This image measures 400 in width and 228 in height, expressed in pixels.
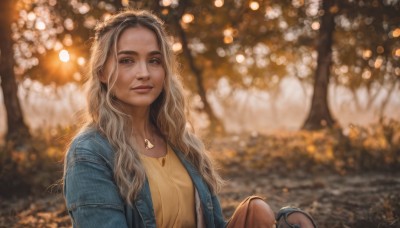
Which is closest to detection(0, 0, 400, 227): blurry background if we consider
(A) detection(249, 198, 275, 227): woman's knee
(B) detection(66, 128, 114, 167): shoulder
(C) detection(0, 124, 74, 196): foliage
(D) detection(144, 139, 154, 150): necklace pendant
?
(C) detection(0, 124, 74, 196): foliage

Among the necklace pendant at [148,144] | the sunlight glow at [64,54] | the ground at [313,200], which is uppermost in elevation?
the sunlight glow at [64,54]

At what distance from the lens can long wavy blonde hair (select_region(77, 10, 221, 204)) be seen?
7.54ft

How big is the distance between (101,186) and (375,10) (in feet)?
26.9

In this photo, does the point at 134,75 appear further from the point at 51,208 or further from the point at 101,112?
the point at 51,208

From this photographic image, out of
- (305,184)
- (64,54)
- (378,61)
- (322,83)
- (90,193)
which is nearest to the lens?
(90,193)

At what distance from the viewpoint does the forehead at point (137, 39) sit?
2.58 meters

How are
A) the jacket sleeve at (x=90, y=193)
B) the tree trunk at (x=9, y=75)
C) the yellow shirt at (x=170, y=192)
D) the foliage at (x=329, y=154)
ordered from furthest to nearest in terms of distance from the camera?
the tree trunk at (x=9, y=75)
the foliage at (x=329, y=154)
the yellow shirt at (x=170, y=192)
the jacket sleeve at (x=90, y=193)

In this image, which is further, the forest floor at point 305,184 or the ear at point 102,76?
the forest floor at point 305,184

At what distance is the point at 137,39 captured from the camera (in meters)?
2.61

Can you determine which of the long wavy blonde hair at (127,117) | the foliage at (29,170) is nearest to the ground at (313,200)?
the foliage at (29,170)

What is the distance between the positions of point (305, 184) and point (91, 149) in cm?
489

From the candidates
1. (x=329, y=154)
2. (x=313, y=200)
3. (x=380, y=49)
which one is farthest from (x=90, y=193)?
(x=380, y=49)

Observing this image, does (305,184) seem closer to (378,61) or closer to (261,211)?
Answer: (261,211)

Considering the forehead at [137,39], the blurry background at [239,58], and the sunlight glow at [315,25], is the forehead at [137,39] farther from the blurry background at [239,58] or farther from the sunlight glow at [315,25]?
the sunlight glow at [315,25]
